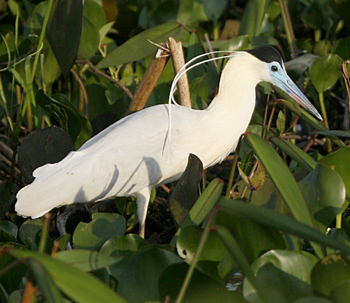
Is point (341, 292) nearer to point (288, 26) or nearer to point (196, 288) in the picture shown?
point (196, 288)

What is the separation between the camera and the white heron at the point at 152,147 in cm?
204

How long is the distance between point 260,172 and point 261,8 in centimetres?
130

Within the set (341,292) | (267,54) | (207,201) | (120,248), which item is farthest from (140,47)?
(341,292)

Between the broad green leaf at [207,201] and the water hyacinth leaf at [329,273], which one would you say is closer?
the water hyacinth leaf at [329,273]

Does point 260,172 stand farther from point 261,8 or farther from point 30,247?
point 261,8

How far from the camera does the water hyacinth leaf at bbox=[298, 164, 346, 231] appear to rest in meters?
1.33

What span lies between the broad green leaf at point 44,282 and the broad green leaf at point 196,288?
1.46 ft

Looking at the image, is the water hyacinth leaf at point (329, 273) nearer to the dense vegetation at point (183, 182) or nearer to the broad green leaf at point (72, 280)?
the dense vegetation at point (183, 182)

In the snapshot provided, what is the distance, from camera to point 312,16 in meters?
3.54

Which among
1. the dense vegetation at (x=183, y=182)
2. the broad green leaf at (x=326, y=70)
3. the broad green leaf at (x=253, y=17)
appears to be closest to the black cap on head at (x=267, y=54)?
the dense vegetation at (x=183, y=182)

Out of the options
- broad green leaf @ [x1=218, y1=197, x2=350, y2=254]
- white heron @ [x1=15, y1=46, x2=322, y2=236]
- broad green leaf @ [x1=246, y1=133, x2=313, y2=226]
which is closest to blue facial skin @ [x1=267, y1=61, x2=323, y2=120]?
white heron @ [x1=15, y1=46, x2=322, y2=236]

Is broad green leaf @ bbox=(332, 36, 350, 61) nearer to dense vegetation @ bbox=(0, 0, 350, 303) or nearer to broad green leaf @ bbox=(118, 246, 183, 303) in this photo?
dense vegetation @ bbox=(0, 0, 350, 303)

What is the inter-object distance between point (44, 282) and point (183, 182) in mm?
948

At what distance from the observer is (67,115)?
2.29m
